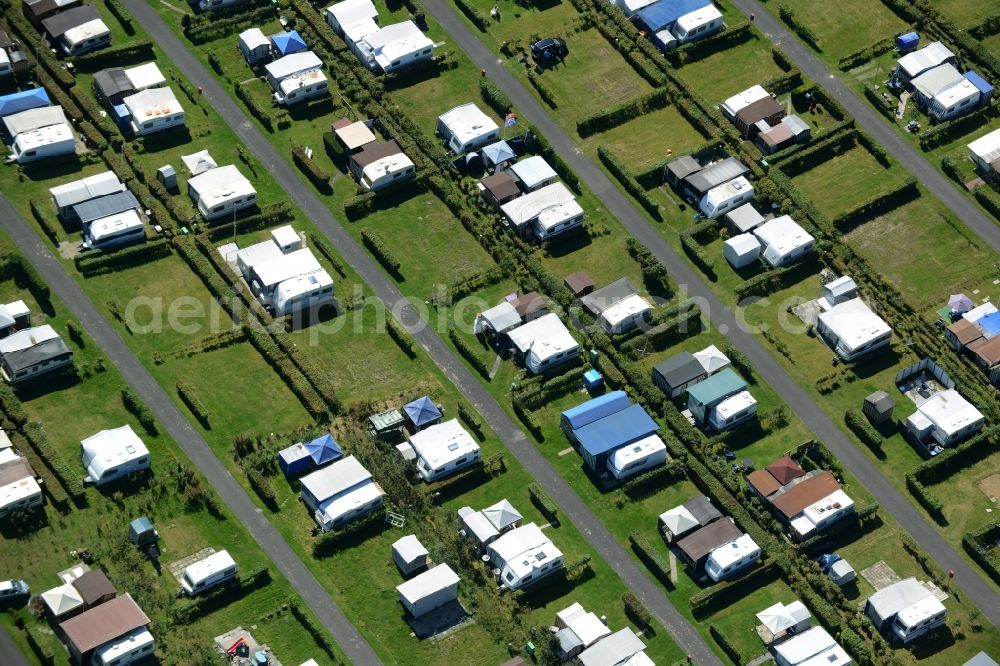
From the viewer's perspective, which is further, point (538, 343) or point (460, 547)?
point (538, 343)

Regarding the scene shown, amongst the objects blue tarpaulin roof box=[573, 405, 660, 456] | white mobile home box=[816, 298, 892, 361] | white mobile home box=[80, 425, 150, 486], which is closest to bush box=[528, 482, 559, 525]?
blue tarpaulin roof box=[573, 405, 660, 456]

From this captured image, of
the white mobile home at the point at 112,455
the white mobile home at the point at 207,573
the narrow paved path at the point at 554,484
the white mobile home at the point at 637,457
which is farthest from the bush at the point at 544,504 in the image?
the white mobile home at the point at 112,455

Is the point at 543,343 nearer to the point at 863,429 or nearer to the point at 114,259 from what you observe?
the point at 863,429

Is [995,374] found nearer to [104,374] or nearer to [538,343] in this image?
[538,343]

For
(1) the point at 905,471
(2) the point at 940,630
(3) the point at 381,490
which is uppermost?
(3) the point at 381,490

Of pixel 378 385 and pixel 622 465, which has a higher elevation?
pixel 378 385

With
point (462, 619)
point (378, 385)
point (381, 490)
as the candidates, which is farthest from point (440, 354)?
point (462, 619)
